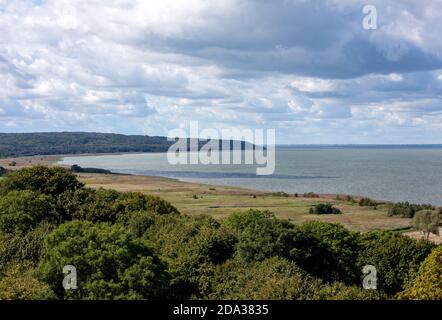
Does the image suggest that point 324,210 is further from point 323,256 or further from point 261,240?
point 261,240

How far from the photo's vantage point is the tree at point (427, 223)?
8125cm

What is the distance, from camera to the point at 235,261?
1495 inches

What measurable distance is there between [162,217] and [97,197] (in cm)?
1515

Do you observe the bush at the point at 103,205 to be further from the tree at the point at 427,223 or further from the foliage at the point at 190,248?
the tree at the point at 427,223

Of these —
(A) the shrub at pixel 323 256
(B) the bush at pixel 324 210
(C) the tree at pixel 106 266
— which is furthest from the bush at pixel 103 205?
(B) the bush at pixel 324 210

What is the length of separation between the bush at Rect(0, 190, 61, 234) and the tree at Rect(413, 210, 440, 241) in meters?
52.2

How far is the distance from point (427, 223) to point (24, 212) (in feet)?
Answer: 191

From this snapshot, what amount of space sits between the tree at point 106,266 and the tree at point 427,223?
57.3m

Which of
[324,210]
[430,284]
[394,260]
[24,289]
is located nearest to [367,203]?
[324,210]

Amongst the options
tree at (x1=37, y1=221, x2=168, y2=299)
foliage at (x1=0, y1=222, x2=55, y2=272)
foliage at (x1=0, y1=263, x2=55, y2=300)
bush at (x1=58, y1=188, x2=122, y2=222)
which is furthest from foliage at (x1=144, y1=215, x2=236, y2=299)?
bush at (x1=58, y1=188, x2=122, y2=222)

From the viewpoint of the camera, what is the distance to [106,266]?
3073cm

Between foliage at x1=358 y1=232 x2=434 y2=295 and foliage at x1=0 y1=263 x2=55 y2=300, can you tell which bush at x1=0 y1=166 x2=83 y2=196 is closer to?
foliage at x1=0 y1=263 x2=55 y2=300

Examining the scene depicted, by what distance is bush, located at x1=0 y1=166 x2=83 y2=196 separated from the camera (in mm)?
66500
